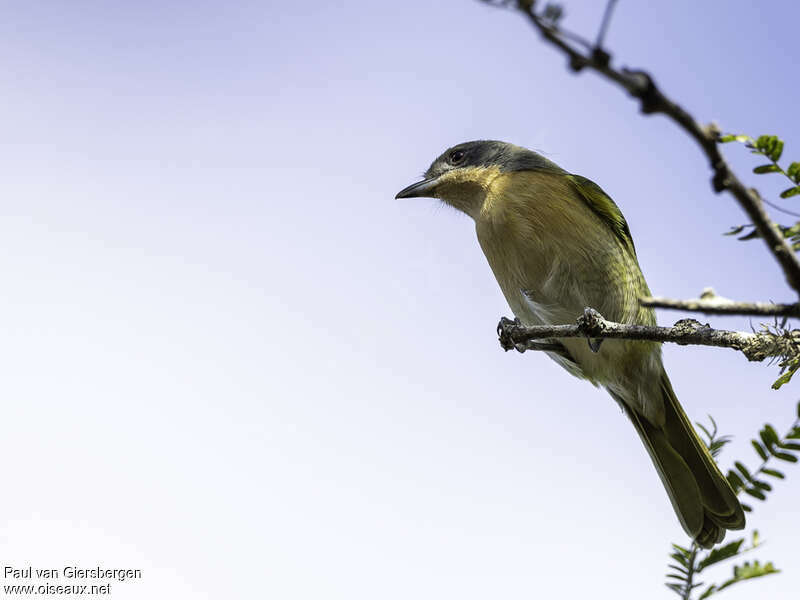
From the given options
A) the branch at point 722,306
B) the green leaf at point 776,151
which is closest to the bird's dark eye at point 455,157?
the green leaf at point 776,151

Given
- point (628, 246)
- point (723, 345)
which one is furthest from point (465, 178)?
point (723, 345)

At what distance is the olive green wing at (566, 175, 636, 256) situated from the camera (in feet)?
20.7

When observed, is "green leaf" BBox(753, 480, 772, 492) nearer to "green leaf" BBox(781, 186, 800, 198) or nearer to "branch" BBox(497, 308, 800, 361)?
"branch" BBox(497, 308, 800, 361)

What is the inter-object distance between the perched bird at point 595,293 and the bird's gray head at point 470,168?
0.45 feet

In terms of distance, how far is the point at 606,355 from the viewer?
6168 mm

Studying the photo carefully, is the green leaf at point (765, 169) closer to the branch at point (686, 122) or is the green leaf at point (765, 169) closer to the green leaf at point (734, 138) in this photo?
the green leaf at point (734, 138)

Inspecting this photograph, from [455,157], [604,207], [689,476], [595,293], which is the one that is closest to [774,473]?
[595,293]

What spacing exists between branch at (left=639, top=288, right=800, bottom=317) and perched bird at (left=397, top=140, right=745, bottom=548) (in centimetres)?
429

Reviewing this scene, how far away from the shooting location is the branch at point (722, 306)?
4.56 feet

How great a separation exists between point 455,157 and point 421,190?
62 cm

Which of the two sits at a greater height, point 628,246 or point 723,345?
point 628,246

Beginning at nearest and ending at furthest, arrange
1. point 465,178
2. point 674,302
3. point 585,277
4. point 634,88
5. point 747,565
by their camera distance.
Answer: point 634,88 → point 674,302 → point 747,565 → point 585,277 → point 465,178

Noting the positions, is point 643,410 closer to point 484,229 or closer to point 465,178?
point 484,229

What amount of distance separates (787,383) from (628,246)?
334cm
